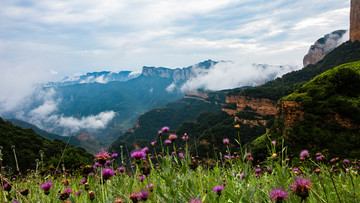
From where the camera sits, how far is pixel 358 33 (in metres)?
79.1

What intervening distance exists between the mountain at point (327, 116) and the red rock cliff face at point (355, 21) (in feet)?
280

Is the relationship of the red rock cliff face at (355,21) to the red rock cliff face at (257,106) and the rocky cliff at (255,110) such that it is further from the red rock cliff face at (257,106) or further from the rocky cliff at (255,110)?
the rocky cliff at (255,110)

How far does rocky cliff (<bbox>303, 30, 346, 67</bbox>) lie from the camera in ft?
510

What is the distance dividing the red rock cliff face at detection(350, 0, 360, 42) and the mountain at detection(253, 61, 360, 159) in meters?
85.5

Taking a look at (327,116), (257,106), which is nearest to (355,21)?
(257,106)

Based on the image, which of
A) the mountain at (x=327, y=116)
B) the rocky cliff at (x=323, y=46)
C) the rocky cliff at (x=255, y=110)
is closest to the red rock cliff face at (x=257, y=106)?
the rocky cliff at (x=255, y=110)

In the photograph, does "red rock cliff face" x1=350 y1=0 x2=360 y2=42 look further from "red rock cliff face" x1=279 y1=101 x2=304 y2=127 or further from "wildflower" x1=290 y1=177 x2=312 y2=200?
"wildflower" x1=290 y1=177 x2=312 y2=200

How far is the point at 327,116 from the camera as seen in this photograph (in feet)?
58.5

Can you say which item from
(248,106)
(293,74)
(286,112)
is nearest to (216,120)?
(248,106)

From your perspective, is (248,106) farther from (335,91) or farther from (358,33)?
(335,91)

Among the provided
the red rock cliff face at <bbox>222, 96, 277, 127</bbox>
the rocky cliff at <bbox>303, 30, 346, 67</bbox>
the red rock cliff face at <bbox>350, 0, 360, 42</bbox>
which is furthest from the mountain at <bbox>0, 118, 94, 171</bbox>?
the rocky cliff at <bbox>303, 30, 346, 67</bbox>

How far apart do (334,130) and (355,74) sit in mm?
5601

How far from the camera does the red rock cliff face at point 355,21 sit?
80.1 meters

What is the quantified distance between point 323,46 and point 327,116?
179425 millimetres
